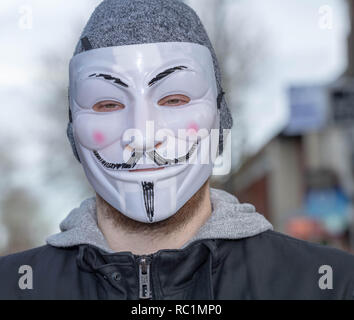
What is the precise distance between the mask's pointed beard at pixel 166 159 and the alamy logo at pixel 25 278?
62cm

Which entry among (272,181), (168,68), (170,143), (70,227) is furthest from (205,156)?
(272,181)

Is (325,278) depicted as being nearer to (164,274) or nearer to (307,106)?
(164,274)

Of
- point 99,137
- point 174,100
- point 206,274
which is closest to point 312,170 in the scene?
point 174,100

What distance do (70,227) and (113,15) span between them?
0.83 m

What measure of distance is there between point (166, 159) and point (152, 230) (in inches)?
10.6

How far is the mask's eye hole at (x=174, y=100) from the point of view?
2.68 meters

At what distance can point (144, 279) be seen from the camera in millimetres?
2408

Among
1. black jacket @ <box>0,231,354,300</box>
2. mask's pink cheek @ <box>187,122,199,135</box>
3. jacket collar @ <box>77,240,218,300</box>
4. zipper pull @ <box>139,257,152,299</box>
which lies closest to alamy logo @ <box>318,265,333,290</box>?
black jacket @ <box>0,231,354,300</box>

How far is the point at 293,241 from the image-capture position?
2.58 meters

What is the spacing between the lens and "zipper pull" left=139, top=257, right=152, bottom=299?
2.39m

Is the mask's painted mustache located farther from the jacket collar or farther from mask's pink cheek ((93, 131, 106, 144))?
the jacket collar

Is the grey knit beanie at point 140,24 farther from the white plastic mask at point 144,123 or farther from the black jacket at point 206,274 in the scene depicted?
the black jacket at point 206,274
